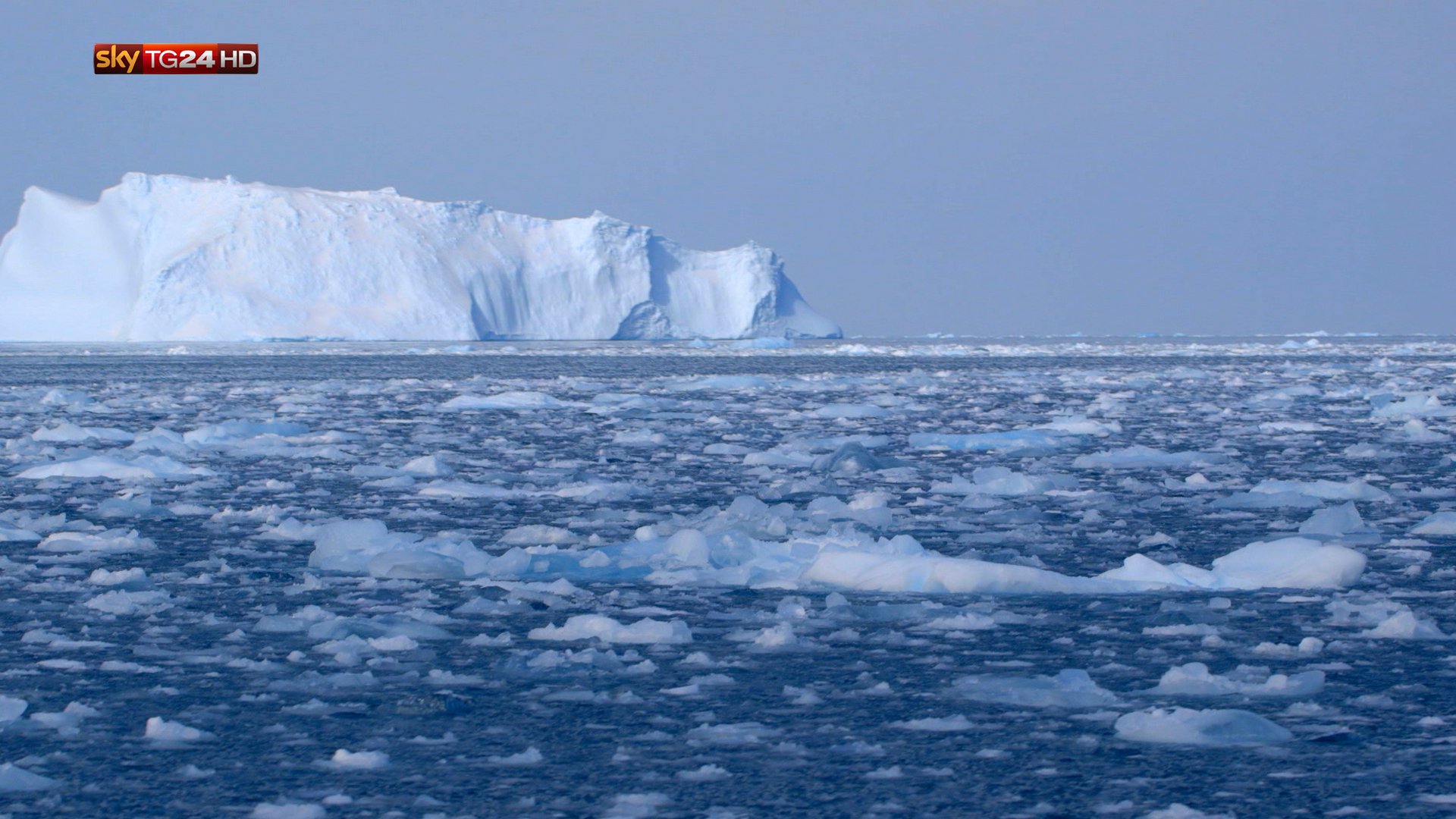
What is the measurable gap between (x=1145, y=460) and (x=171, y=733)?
784 cm

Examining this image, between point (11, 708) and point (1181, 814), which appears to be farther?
point (11, 708)

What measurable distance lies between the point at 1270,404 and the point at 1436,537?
37.0 ft

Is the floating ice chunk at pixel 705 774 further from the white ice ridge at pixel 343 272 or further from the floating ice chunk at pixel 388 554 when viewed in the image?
the white ice ridge at pixel 343 272

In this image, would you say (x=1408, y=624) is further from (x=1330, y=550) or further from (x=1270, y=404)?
(x=1270, y=404)

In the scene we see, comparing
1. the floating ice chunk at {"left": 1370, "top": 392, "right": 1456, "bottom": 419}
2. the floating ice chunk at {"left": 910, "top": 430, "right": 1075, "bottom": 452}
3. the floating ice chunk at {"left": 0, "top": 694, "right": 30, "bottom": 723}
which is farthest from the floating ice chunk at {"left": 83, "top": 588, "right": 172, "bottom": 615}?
the floating ice chunk at {"left": 1370, "top": 392, "right": 1456, "bottom": 419}

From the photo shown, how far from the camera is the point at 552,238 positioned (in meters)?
58.6

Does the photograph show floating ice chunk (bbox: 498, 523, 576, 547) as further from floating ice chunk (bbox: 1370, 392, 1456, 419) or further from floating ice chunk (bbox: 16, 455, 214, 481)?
floating ice chunk (bbox: 1370, 392, 1456, 419)

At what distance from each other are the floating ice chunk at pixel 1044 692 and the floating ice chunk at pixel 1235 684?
17 cm

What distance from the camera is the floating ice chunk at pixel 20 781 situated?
3.12m

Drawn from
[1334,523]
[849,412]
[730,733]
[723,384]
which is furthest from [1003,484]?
[723,384]

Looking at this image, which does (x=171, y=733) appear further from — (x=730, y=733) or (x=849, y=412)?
(x=849, y=412)

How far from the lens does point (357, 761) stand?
3.31 meters

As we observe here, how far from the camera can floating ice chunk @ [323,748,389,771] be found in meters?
3.29

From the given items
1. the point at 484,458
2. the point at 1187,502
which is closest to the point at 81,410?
the point at 484,458
